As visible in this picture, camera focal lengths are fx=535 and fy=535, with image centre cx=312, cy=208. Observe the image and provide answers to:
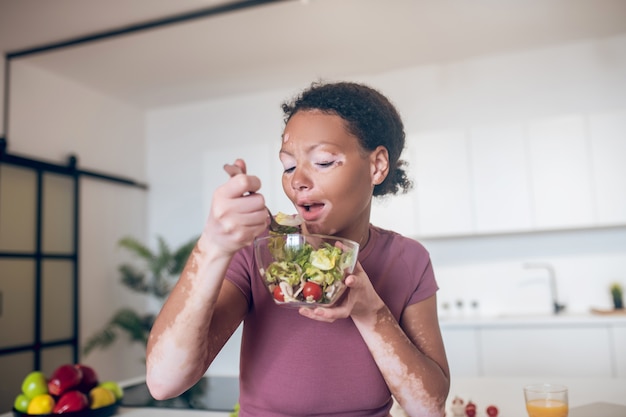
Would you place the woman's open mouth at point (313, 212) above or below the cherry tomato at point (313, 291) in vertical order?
above

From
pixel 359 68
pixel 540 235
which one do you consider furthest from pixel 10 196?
pixel 540 235

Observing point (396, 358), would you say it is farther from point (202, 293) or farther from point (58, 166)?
point (58, 166)

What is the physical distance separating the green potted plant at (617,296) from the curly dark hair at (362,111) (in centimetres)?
336

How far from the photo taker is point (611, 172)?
361cm

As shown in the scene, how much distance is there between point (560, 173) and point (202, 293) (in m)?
3.50

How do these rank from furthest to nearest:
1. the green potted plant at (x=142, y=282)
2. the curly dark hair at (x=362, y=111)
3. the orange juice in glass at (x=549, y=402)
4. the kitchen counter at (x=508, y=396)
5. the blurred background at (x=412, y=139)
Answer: the green potted plant at (x=142, y=282)
the blurred background at (x=412, y=139)
the kitchen counter at (x=508, y=396)
the orange juice in glass at (x=549, y=402)
the curly dark hair at (x=362, y=111)

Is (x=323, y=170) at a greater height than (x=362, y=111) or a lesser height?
lesser

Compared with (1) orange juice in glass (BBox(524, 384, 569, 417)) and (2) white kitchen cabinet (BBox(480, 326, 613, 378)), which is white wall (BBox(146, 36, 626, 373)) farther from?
(1) orange juice in glass (BBox(524, 384, 569, 417))

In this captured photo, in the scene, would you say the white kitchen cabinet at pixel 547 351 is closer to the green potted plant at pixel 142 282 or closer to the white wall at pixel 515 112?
the white wall at pixel 515 112

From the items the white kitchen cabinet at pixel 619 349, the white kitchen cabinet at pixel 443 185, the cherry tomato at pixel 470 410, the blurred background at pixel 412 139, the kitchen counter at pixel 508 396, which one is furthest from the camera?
the white kitchen cabinet at pixel 443 185

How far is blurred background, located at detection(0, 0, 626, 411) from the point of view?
11.2ft

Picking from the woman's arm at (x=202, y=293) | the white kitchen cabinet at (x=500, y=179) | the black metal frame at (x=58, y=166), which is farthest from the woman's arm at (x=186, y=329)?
the white kitchen cabinet at (x=500, y=179)

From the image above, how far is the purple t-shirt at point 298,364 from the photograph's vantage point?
2.79 ft

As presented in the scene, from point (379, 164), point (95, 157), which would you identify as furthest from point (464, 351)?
point (95, 157)
